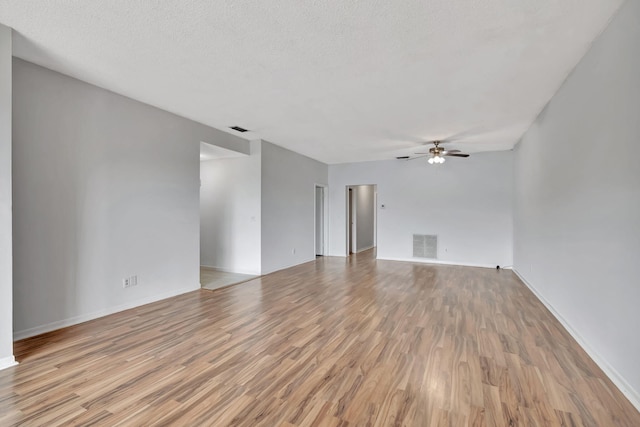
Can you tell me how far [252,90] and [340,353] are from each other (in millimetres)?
2982

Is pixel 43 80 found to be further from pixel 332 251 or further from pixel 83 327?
pixel 332 251

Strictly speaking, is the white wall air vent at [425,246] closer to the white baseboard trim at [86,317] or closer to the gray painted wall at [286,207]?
the gray painted wall at [286,207]

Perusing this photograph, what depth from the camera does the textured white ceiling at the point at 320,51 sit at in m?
2.03

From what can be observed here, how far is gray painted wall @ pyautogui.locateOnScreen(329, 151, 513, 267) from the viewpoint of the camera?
21.6 feet

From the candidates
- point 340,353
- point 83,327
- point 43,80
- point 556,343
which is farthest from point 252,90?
point 556,343

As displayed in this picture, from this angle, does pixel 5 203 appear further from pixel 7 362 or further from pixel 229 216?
pixel 229 216

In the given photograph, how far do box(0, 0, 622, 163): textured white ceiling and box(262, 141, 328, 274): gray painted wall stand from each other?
1926 mm

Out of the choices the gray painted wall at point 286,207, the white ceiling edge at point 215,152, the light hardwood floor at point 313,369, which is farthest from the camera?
the gray painted wall at point 286,207

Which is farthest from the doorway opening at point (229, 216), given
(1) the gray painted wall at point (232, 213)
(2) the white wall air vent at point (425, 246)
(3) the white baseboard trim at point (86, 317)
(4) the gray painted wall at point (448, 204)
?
(2) the white wall air vent at point (425, 246)

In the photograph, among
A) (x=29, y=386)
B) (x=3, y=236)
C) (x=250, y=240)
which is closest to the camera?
(x=29, y=386)

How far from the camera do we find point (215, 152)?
18.0ft

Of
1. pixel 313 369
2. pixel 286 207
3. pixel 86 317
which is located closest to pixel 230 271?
pixel 286 207

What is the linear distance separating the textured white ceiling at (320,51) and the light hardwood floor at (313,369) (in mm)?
2649

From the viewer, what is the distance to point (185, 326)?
315 cm
